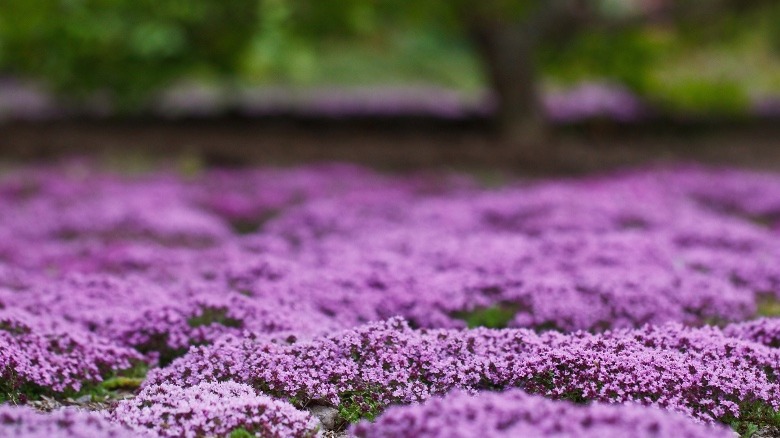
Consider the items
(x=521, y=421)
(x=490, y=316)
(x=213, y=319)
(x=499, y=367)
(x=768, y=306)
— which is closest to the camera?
(x=521, y=421)

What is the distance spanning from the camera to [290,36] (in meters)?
18.2

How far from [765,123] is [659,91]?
11.7ft

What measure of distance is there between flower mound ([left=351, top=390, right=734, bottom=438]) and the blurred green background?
11912 millimetres

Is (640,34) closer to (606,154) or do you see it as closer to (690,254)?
(606,154)

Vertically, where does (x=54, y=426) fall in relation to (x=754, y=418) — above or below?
above

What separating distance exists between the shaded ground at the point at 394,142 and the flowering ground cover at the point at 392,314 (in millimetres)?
4111

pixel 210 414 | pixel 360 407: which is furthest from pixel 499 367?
pixel 210 414

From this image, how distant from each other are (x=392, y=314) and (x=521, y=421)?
136 inches

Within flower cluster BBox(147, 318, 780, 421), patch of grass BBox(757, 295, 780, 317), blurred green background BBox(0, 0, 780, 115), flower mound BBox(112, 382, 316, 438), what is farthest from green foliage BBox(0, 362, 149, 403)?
blurred green background BBox(0, 0, 780, 115)

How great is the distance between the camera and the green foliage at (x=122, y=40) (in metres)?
18.2

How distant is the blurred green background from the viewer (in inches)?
715

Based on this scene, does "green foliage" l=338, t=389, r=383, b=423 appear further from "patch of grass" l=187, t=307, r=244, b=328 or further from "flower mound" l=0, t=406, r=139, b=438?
"patch of grass" l=187, t=307, r=244, b=328

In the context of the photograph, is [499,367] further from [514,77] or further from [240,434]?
[514,77]

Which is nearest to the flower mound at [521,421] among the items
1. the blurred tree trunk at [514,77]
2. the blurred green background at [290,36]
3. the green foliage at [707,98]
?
the blurred green background at [290,36]
